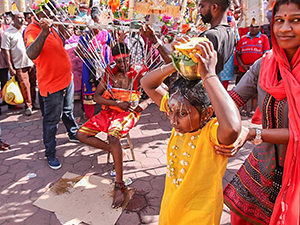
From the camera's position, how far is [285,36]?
146cm

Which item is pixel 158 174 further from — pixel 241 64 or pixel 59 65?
pixel 241 64

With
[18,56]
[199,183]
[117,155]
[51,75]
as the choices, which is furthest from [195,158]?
[18,56]

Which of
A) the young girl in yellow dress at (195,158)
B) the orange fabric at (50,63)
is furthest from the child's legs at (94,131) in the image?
the young girl in yellow dress at (195,158)

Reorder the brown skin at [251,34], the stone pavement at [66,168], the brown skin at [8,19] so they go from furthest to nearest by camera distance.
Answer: the brown skin at [8,19]
the brown skin at [251,34]
the stone pavement at [66,168]

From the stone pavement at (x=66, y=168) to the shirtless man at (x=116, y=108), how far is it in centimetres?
39

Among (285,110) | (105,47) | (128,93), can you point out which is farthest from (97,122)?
(285,110)

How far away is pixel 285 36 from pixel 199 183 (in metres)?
0.97

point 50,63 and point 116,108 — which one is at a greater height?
point 50,63

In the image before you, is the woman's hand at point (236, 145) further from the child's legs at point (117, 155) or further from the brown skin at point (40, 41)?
the brown skin at point (40, 41)

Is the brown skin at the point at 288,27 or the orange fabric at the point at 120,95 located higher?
the brown skin at the point at 288,27

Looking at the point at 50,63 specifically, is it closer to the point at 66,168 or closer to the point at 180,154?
the point at 66,168

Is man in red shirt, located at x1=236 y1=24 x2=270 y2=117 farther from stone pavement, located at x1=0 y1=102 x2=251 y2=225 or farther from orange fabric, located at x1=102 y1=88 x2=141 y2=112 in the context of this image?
orange fabric, located at x1=102 y1=88 x2=141 y2=112

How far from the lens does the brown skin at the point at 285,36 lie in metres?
1.40

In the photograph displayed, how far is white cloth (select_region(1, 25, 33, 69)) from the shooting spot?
5.32 metres
